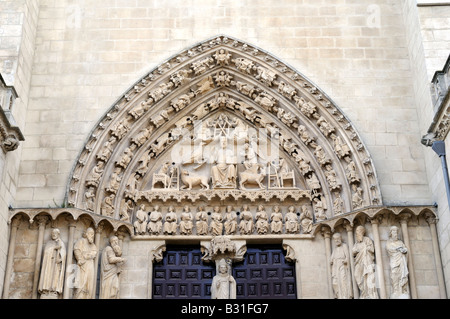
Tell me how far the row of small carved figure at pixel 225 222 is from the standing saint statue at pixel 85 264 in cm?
88

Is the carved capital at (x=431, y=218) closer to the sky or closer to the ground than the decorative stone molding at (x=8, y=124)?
closer to the ground

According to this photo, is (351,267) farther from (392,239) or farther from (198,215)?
(198,215)

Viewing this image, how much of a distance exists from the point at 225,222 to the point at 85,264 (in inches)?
90.6

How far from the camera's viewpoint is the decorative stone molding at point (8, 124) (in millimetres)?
10130

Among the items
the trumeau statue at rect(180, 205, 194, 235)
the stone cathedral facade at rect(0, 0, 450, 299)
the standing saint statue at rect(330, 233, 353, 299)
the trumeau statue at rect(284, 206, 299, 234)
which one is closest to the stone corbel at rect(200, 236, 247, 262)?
the stone cathedral facade at rect(0, 0, 450, 299)

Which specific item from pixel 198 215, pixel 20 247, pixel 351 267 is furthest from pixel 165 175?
pixel 351 267

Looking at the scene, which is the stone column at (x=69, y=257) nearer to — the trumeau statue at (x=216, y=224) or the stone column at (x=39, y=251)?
the stone column at (x=39, y=251)

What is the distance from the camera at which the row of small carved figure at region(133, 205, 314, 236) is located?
1134 centimetres

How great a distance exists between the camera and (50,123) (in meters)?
11.5

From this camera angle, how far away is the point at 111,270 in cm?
1077

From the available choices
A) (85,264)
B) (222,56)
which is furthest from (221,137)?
(85,264)

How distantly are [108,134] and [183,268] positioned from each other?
7.99 ft

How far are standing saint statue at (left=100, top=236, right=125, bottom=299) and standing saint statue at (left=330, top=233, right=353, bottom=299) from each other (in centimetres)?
318

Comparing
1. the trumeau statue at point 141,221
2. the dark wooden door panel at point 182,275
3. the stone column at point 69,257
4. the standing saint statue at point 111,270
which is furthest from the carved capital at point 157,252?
the stone column at point 69,257
